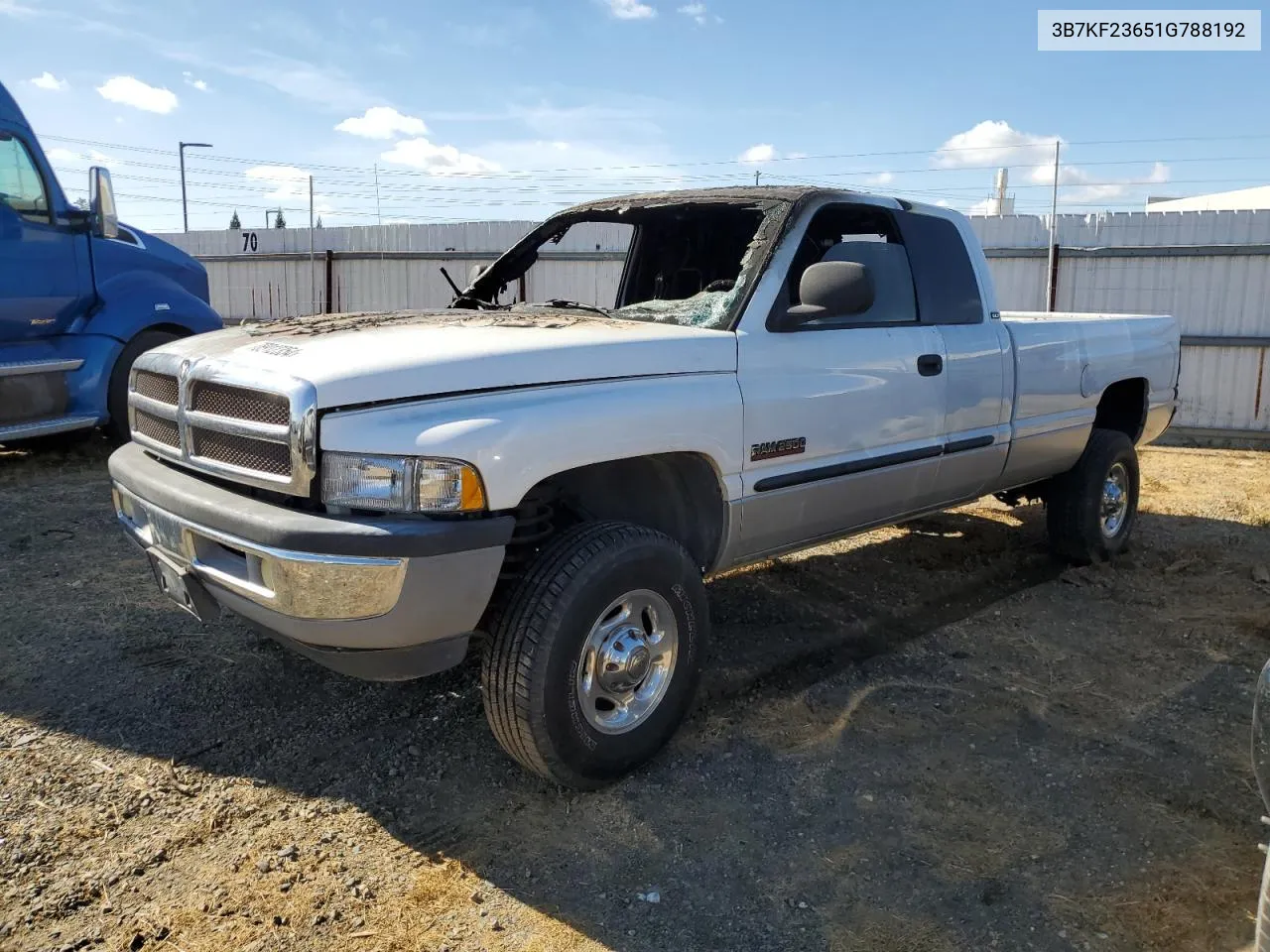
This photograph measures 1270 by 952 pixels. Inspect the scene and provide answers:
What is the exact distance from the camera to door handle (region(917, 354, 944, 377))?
4.20 meters

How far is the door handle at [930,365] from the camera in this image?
13.8ft

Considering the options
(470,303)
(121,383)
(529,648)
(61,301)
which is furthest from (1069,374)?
(61,301)

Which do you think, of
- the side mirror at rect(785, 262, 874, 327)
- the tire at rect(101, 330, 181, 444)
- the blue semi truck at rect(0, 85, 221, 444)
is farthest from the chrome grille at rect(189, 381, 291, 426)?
the tire at rect(101, 330, 181, 444)

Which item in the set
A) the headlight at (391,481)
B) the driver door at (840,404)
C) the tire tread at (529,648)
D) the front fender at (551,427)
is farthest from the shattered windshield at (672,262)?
the headlight at (391,481)

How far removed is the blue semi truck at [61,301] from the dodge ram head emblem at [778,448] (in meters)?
6.04

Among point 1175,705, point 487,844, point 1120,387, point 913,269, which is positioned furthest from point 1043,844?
point 1120,387

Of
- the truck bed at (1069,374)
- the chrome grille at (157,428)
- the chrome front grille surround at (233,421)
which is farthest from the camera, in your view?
the truck bed at (1069,374)

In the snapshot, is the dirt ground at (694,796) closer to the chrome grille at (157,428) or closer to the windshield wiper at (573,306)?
the chrome grille at (157,428)

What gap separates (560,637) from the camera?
2.90 m

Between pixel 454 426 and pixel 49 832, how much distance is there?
5.70 ft

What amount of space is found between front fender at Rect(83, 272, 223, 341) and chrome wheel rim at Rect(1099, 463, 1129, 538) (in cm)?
685

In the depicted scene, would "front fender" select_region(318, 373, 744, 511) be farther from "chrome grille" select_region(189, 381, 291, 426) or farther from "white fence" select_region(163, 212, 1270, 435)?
"white fence" select_region(163, 212, 1270, 435)

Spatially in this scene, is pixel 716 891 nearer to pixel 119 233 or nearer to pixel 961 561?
pixel 961 561

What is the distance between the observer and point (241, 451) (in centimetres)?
294
